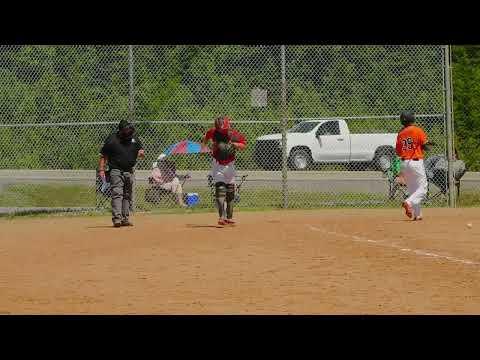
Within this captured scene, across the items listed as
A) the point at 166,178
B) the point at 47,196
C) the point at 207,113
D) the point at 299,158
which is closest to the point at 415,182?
the point at 166,178

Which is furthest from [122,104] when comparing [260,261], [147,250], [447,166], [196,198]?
[260,261]

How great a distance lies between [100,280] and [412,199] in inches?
339

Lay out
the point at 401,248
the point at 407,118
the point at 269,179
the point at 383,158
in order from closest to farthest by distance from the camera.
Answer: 1. the point at 401,248
2. the point at 407,118
3. the point at 269,179
4. the point at 383,158

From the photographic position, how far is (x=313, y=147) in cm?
3050

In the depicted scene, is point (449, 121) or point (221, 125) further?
point (449, 121)

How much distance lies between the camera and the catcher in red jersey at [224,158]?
18.7 m

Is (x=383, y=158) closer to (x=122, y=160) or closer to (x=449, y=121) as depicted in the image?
(x=449, y=121)

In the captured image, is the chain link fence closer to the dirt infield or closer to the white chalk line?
the dirt infield

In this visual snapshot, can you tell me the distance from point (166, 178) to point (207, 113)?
5374 millimetres

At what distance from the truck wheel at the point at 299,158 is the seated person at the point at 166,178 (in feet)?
22.4

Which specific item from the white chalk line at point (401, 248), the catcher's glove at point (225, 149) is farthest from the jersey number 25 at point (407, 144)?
the catcher's glove at point (225, 149)

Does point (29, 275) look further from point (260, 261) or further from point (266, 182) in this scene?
point (266, 182)

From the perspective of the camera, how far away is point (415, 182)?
19.3 m

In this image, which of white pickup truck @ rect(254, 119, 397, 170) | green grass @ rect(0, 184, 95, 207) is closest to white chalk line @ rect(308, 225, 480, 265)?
green grass @ rect(0, 184, 95, 207)
